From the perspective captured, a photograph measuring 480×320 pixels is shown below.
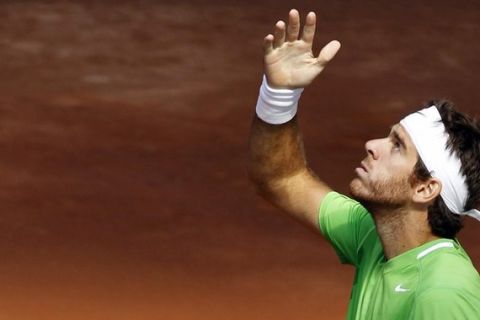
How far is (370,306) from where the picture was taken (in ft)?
8.07

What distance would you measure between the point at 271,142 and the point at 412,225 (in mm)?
413

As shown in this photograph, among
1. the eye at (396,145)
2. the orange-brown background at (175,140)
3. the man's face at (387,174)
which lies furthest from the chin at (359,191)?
the orange-brown background at (175,140)

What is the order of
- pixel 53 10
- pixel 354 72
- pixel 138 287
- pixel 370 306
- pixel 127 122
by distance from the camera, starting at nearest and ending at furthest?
1. pixel 370 306
2. pixel 138 287
3. pixel 127 122
4. pixel 354 72
5. pixel 53 10

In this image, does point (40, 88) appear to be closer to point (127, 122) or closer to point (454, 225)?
point (127, 122)

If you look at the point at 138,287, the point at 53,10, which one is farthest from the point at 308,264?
the point at 53,10

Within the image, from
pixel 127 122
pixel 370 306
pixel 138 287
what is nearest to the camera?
pixel 370 306

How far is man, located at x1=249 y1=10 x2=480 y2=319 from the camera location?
2.35 meters

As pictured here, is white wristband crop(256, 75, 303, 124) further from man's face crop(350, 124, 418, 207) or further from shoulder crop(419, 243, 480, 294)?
shoulder crop(419, 243, 480, 294)

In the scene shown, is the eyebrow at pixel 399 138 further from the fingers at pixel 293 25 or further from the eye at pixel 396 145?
the fingers at pixel 293 25

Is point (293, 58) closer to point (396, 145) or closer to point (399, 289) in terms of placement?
point (396, 145)

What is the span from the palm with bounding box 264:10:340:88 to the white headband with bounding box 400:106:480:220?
0.24 meters

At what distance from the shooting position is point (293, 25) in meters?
2.62

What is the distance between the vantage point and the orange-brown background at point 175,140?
4.32m

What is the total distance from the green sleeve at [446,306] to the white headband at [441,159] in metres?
0.26
